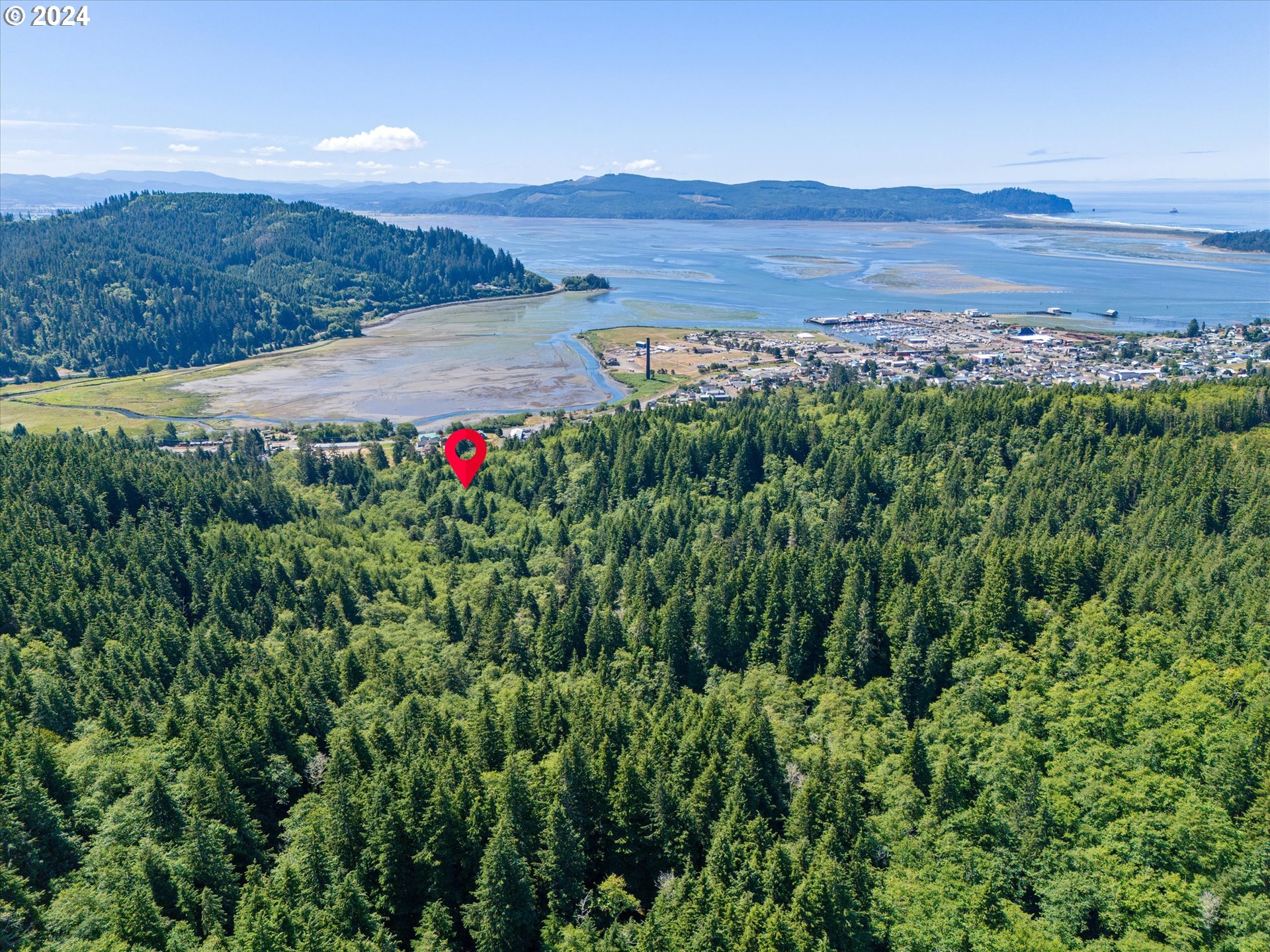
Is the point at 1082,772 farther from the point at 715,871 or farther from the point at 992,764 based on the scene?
the point at 715,871

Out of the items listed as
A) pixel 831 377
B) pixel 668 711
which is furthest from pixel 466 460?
pixel 831 377

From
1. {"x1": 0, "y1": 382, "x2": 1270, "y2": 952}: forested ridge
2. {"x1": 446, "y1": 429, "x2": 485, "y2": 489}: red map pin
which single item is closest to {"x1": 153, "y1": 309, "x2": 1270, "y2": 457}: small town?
{"x1": 446, "y1": 429, "x2": 485, "y2": 489}: red map pin

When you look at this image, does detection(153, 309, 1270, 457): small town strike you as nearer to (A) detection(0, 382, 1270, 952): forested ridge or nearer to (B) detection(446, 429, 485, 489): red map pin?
(B) detection(446, 429, 485, 489): red map pin

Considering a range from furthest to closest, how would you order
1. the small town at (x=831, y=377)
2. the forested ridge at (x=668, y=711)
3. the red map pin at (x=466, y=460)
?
the small town at (x=831, y=377), the red map pin at (x=466, y=460), the forested ridge at (x=668, y=711)

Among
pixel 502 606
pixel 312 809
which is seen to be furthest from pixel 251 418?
pixel 312 809

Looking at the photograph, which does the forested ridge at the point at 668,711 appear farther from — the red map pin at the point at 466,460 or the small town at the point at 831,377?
the small town at the point at 831,377

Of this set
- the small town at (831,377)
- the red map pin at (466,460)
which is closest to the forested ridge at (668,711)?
the red map pin at (466,460)

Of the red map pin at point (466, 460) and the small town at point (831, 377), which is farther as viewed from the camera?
the small town at point (831, 377)
